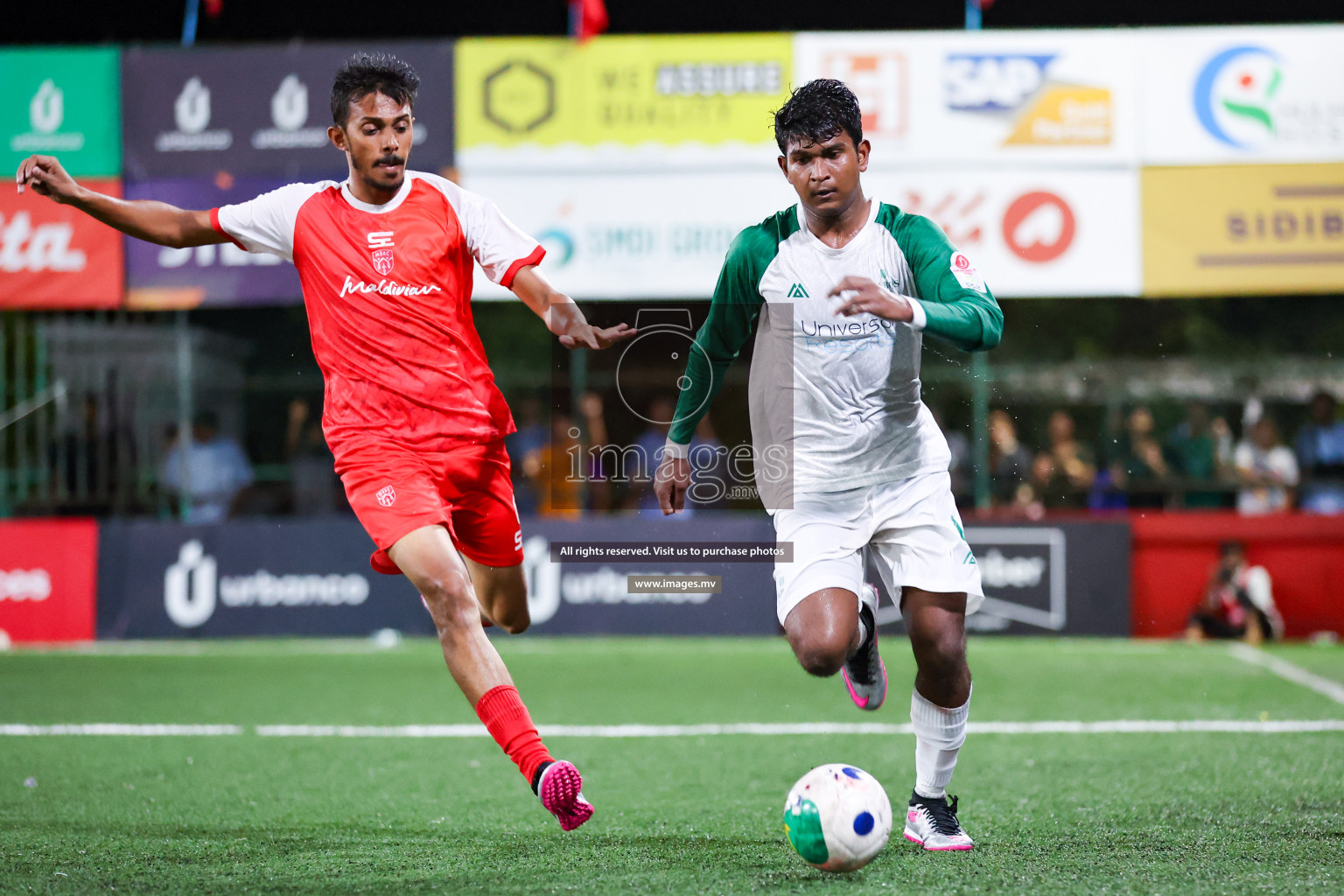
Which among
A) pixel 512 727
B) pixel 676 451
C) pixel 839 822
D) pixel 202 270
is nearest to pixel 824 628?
pixel 839 822

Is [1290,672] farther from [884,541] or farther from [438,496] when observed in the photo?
[438,496]

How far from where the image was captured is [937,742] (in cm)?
445

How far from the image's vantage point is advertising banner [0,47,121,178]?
37.8 ft

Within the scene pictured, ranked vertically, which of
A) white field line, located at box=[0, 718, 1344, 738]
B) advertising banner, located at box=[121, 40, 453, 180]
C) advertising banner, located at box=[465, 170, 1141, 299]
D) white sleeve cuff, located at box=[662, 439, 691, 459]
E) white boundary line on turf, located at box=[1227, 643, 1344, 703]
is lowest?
white boundary line on turf, located at box=[1227, 643, 1344, 703]

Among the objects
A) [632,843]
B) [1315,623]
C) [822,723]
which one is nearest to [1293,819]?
[632,843]

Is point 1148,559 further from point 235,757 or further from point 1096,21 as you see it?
point 235,757

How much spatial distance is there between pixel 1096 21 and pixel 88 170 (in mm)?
10553

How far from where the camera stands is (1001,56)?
11.2 meters

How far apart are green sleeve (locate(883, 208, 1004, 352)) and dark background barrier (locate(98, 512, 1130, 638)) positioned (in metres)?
7.30

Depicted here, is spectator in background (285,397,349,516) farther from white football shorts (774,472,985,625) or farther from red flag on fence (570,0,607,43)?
white football shorts (774,472,985,625)

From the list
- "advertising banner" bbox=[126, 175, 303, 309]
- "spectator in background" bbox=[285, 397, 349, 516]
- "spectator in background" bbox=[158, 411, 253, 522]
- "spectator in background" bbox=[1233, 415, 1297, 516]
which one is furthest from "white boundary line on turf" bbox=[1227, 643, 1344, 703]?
"spectator in background" bbox=[158, 411, 253, 522]

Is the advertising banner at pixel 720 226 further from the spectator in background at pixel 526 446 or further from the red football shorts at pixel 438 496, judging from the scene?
the red football shorts at pixel 438 496

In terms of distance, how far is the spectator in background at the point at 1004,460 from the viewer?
1121 cm

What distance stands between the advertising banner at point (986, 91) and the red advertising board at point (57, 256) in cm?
614
